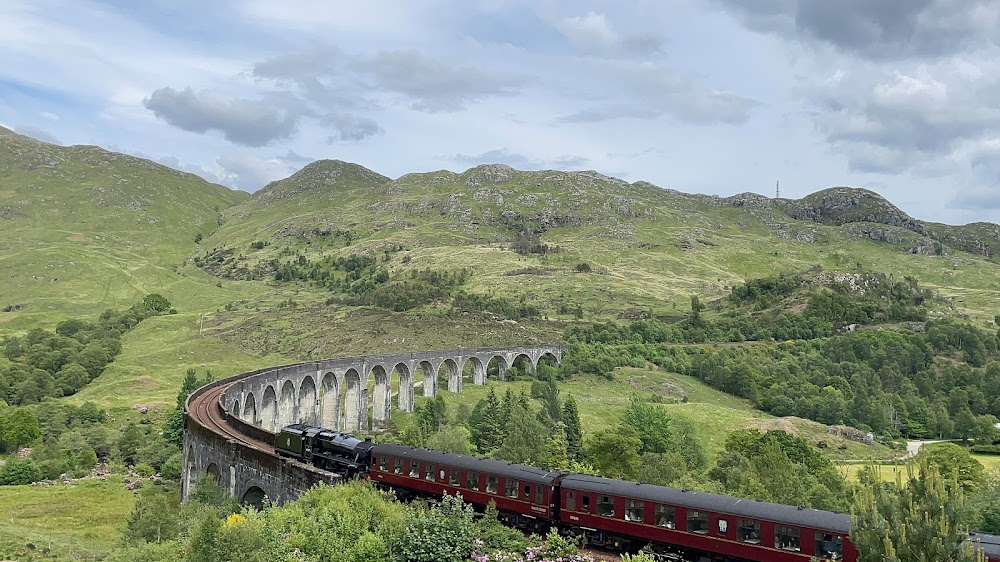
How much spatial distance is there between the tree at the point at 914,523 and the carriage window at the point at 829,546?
7.36 meters

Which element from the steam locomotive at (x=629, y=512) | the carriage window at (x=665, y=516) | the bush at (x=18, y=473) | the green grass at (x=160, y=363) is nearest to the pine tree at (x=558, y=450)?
the steam locomotive at (x=629, y=512)

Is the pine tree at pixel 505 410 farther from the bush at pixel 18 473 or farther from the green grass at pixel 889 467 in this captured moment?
the bush at pixel 18 473

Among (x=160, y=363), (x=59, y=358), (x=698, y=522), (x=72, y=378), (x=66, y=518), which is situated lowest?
(x=72, y=378)

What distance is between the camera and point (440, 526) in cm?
2114

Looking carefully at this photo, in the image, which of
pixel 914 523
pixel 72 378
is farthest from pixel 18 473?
pixel 914 523

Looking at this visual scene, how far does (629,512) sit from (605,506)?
3.18 feet

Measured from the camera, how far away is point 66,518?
46.2 m

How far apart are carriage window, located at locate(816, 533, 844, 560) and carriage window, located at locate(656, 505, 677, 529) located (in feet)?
15.6

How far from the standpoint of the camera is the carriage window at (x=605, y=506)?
80.5ft

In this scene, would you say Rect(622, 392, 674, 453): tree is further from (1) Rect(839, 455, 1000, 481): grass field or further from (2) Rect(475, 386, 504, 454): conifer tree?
(1) Rect(839, 455, 1000, 481): grass field

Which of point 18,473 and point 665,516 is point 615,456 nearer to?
point 665,516

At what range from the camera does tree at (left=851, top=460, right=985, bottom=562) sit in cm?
1268

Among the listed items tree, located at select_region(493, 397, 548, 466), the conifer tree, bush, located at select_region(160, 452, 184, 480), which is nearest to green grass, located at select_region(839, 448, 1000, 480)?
tree, located at select_region(493, 397, 548, 466)

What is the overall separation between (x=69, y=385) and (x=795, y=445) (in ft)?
332
